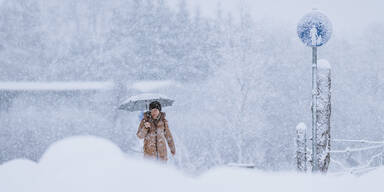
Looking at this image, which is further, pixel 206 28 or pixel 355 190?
pixel 206 28

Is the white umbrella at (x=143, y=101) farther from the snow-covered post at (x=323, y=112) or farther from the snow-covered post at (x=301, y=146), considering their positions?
the snow-covered post at (x=323, y=112)

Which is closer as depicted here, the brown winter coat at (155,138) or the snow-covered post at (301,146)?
the brown winter coat at (155,138)

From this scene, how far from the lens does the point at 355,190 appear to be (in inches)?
50.1

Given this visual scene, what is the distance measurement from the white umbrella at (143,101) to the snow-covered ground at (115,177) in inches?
357

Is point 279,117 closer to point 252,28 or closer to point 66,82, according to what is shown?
A: point 252,28

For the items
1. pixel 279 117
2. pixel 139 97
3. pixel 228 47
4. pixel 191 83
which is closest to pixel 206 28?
pixel 191 83

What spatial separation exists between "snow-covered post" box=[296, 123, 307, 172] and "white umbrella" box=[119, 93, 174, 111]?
538 cm

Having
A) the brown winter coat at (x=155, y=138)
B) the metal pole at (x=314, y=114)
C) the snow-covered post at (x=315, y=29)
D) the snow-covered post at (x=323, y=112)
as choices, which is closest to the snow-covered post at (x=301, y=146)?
the snow-covered post at (x=323, y=112)

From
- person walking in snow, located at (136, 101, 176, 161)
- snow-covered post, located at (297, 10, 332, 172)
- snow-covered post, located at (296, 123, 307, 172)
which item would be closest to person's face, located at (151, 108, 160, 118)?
person walking in snow, located at (136, 101, 176, 161)

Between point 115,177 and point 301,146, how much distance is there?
473cm

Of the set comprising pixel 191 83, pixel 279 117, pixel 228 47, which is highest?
pixel 228 47

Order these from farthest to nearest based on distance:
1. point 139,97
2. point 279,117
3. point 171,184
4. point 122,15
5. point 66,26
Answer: point 66,26
point 122,15
point 279,117
point 139,97
point 171,184

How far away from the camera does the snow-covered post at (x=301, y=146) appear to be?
548cm

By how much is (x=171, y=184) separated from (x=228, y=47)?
26.1m
